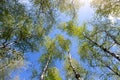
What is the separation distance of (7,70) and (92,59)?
6.17 m

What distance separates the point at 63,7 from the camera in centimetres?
1266

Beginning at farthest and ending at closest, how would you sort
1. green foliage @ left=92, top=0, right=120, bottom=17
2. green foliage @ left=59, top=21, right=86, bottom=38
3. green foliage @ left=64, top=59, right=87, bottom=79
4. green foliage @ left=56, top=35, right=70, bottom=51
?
1. green foliage @ left=56, top=35, right=70, bottom=51
2. green foliage @ left=59, top=21, right=86, bottom=38
3. green foliage @ left=64, top=59, right=87, bottom=79
4. green foliage @ left=92, top=0, right=120, bottom=17

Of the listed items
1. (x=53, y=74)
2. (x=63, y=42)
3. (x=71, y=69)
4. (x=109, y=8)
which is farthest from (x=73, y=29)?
(x=109, y=8)

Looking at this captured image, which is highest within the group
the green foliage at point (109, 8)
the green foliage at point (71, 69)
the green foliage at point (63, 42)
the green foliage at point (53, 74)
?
the green foliage at point (109, 8)

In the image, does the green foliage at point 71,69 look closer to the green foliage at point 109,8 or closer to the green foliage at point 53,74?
the green foliage at point 53,74

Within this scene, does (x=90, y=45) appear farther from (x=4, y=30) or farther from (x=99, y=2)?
(x=4, y=30)

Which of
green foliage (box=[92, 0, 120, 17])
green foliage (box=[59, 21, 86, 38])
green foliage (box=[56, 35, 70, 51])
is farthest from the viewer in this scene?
green foliage (box=[56, 35, 70, 51])

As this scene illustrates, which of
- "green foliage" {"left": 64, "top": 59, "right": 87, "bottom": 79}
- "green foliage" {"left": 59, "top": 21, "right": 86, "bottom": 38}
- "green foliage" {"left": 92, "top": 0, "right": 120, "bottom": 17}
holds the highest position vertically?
"green foliage" {"left": 92, "top": 0, "right": 120, "bottom": 17}

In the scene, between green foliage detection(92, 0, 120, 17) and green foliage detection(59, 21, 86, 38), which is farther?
green foliage detection(59, 21, 86, 38)

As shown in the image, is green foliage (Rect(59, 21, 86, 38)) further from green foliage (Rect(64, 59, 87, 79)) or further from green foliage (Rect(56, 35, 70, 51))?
green foliage (Rect(64, 59, 87, 79))

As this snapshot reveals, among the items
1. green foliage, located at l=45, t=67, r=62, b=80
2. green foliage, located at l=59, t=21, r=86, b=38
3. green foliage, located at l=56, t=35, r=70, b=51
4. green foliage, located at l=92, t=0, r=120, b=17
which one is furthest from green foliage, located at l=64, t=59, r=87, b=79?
green foliage, located at l=92, t=0, r=120, b=17

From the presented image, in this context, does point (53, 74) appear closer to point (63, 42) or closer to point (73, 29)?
point (63, 42)

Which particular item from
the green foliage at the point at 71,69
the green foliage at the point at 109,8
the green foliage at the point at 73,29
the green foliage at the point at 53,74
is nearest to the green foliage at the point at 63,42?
the green foliage at the point at 73,29

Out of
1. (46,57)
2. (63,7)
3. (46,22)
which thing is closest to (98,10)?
(63,7)
